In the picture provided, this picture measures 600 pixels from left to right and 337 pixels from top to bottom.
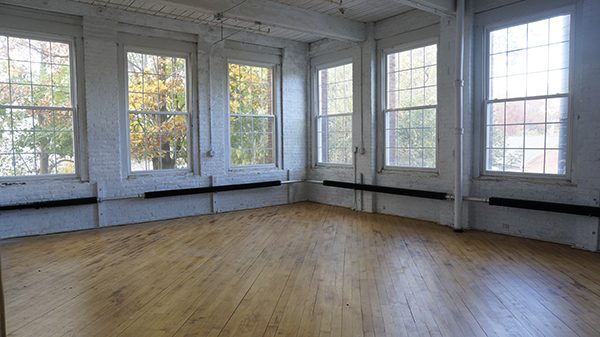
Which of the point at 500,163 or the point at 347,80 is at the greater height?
the point at 347,80

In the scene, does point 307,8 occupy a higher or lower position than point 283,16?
higher

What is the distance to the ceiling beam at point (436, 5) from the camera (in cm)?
521

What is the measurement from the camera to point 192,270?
414cm

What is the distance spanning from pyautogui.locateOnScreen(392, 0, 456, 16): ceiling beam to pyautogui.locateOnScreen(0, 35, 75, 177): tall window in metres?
4.87

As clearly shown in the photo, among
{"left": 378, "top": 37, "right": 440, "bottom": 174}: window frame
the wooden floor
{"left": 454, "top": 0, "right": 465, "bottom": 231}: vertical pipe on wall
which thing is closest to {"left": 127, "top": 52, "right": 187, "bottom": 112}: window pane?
the wooden floor

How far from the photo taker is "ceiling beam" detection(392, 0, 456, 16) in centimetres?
521

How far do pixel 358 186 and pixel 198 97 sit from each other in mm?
3229

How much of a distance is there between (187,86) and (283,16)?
82.8 inches

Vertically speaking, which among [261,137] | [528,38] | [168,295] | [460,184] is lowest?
[168,295]

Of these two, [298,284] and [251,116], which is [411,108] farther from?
[298,284]

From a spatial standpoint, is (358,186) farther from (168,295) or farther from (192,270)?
(168,295)

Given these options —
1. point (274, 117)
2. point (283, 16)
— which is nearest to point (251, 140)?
point (274, 117)

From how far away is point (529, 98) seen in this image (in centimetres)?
524

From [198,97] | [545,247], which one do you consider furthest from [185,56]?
[545,247]
